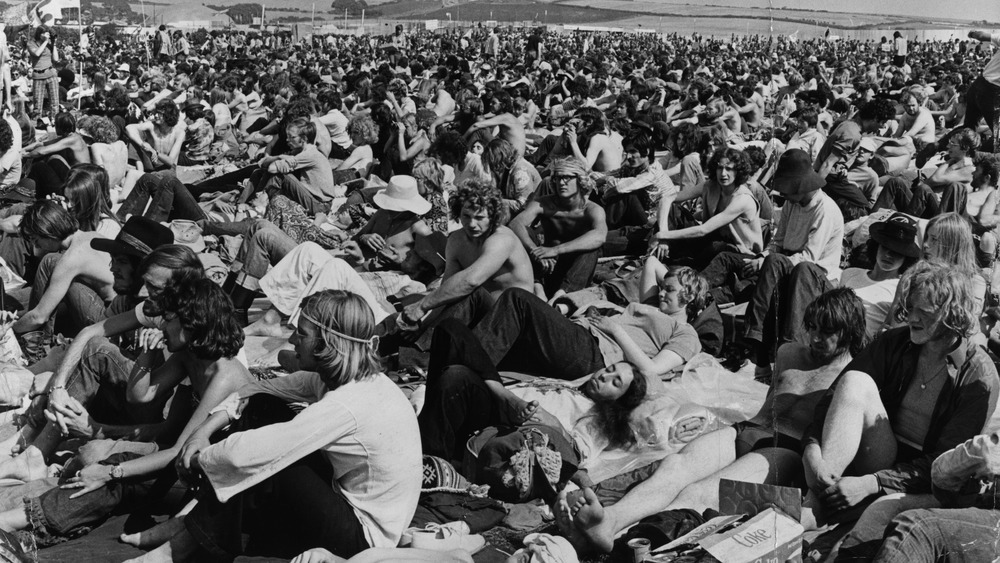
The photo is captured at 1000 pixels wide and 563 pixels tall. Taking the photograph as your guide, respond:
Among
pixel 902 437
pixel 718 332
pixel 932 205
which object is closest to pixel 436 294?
pixel 718 332

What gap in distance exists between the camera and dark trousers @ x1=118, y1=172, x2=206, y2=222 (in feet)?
29.4

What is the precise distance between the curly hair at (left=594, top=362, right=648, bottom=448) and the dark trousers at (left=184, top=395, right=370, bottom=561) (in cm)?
160

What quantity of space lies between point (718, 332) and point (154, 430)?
311cm

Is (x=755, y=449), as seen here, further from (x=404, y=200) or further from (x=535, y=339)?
(x=404, y=200)

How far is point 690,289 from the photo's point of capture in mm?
6004

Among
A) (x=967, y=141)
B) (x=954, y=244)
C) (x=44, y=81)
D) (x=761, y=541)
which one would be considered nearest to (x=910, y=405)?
(x=761, y=541)

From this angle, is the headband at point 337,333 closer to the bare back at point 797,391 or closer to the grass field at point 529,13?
the bare back at point 797,391

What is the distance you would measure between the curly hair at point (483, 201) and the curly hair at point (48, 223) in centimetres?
215

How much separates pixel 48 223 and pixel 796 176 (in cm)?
424

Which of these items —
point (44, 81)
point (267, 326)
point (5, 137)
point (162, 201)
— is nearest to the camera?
point (267, 326)

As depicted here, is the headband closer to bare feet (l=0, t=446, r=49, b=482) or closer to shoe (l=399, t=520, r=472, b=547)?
shoe (l=399, t=520, r=472, b=547)

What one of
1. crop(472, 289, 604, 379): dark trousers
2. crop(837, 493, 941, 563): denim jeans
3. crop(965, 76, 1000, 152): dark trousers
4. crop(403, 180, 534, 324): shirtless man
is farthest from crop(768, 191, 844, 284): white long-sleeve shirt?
crop(965, 76, 1000, 152): dark trousers

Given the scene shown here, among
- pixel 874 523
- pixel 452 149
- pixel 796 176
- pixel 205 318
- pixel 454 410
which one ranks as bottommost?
pixel 454 410

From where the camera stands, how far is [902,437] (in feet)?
13.2
